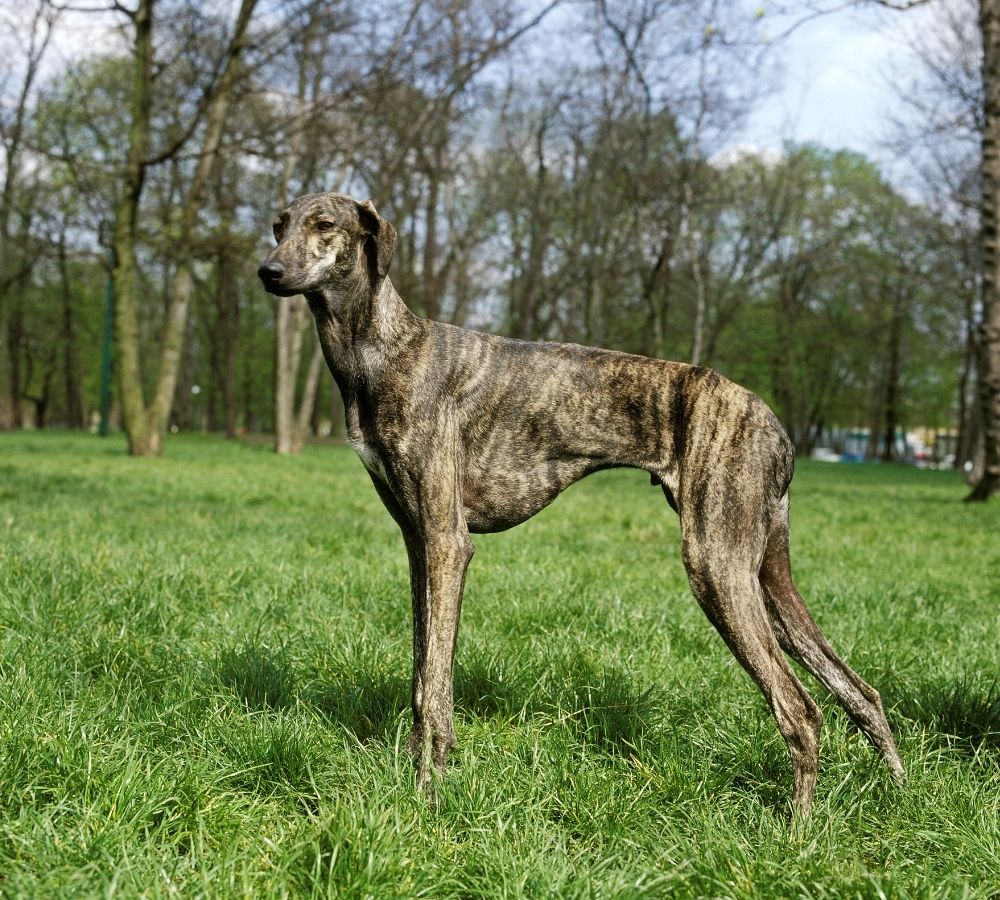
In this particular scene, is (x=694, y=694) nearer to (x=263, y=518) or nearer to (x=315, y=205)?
(x=315, y=205)

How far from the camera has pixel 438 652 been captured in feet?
9.37

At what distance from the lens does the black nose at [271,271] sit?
2.67m

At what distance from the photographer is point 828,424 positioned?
62.1m

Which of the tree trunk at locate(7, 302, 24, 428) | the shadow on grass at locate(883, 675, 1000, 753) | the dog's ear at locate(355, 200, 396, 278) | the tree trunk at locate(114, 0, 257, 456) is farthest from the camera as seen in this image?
the tree trunk at locate(7, 302, 24, 428)

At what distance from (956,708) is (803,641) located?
1.05 meters

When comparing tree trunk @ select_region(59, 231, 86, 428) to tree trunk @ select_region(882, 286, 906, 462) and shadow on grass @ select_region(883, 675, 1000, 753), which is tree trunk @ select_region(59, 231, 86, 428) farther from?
tree trunk @ select_region(882, 286, 906, 462)

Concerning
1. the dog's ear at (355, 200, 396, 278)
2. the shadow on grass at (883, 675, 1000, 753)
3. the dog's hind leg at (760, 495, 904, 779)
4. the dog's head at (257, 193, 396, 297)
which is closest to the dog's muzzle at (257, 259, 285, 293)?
the dog's head at (257, 193, 396, 297)

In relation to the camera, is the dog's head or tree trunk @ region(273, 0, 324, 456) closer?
the dog's head

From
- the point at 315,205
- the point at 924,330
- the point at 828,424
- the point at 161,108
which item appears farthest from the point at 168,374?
the point at 828,424

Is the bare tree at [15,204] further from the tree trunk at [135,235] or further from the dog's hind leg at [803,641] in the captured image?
the dog's hind leg at [803,641]

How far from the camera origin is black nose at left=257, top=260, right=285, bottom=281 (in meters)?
2.67

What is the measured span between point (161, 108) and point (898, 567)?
17.3 m

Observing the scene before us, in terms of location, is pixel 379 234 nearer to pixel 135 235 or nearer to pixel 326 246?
pixel 326 246

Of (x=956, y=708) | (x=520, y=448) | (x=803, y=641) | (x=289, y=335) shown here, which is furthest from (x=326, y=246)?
(x=289, y=335)
